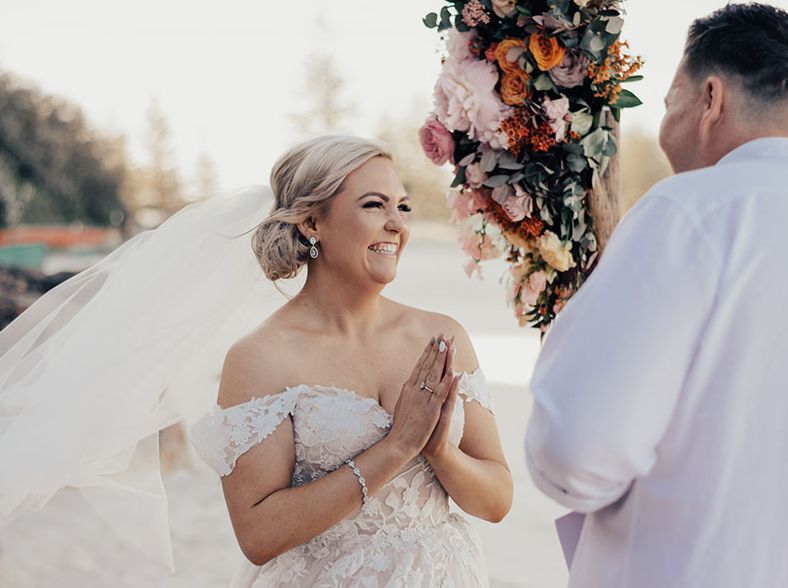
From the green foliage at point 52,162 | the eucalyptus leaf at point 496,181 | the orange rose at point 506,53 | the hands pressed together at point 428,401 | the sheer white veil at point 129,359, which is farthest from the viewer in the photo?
the green foliage at point 52,162

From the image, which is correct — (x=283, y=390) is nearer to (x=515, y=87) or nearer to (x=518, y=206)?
(x=518, y=206)

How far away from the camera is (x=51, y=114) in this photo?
35.5 m

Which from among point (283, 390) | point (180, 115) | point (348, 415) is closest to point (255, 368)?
point (283, 390)

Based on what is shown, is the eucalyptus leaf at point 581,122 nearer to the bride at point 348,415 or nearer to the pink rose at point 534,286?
the pink rose at point 534,286

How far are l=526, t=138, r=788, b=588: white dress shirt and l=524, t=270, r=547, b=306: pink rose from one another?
1.11 metres

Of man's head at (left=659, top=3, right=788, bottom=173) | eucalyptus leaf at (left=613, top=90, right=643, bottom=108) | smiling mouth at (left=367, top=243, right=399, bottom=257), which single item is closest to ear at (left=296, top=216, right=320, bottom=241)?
smiling mouth at (left=367, top=243, right=399, bottom=257)

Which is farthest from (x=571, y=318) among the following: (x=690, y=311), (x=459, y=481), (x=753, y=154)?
(x=459, y=481)

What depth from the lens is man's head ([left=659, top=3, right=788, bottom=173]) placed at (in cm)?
164

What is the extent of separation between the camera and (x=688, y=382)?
152 cm

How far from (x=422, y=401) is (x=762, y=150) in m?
1.05

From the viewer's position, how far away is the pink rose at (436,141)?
2689mm

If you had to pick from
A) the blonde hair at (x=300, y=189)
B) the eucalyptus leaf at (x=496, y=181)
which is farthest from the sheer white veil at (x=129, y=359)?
the eucalyptus leaf at (x=496, y=181)

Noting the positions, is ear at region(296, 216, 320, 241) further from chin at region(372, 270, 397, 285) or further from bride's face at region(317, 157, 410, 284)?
chin at region(372, 270, 397, 285)

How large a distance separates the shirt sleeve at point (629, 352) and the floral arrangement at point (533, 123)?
3.37 feet
